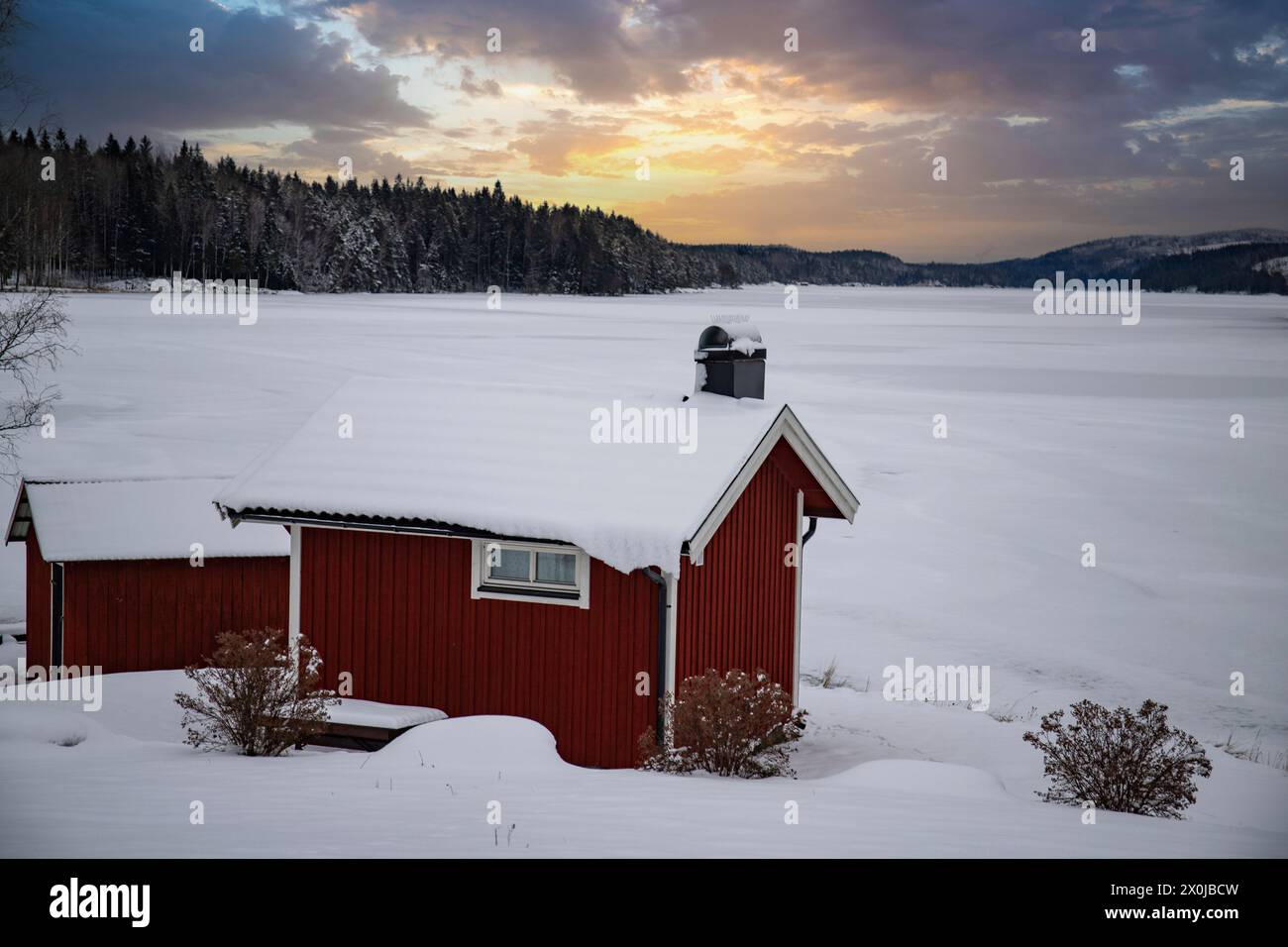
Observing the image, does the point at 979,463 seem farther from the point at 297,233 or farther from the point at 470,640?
the point at 297,233

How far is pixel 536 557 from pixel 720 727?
2.52m

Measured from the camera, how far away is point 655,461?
11133 mm

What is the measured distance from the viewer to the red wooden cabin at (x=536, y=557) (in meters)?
10.5

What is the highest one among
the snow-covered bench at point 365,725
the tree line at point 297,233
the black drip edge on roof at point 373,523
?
the tree line at point 297,233

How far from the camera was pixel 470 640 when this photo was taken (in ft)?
35.8

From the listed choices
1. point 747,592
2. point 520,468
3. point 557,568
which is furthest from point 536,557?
point 747,592

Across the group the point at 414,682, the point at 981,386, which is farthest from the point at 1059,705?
the point at 981,386

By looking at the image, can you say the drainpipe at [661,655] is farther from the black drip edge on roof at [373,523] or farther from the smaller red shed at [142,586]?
the smaller red shed at [142,586]

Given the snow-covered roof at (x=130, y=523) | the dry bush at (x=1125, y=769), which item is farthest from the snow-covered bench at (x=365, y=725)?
the dry bush at (x=1125, y=769)

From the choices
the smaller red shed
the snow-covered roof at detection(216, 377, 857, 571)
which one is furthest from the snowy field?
the snow-covered roof at detection(216, 377, 857, 571)

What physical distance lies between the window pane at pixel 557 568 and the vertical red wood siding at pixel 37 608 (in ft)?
24.2

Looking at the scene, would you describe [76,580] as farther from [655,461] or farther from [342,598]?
[655,461]

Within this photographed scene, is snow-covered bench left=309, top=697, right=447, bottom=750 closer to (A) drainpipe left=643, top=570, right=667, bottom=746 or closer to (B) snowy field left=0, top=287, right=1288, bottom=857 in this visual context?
(B) snowy field left=0, top=287, right=1288, bottom=857

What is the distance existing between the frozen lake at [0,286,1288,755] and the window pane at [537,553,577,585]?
3060mm
